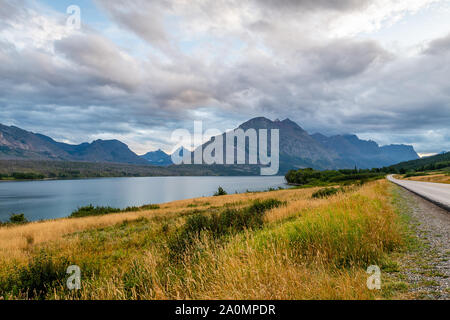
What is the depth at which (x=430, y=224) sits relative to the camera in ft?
33.0

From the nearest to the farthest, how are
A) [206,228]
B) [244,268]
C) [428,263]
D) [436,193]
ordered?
[244,268], [428,263], [206,228], [436,193]

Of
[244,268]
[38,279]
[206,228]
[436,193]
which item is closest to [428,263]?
[244,268]

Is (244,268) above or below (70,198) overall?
above

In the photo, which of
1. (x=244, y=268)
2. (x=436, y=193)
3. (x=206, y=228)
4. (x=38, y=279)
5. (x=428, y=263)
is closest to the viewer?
(x=244, y=268)

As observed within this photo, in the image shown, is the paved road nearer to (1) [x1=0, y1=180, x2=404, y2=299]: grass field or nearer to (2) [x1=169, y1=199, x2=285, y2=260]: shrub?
(1) [x1=0, y1=180, x2=404, y2=299]: grass field

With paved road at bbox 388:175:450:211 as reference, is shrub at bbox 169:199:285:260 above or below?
below

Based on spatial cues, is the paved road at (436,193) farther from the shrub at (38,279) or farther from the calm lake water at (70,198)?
the calm lake water at (70,198)

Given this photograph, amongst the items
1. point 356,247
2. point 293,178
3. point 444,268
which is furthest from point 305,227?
point 293,178

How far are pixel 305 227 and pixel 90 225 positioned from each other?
20.3 m

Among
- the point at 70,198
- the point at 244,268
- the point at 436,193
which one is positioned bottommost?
the point at 70,198

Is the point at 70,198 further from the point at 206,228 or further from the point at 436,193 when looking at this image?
the point at 436,193

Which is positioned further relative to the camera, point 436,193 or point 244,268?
point 436,193

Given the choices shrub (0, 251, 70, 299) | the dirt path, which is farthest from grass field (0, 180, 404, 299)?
the dirt path
